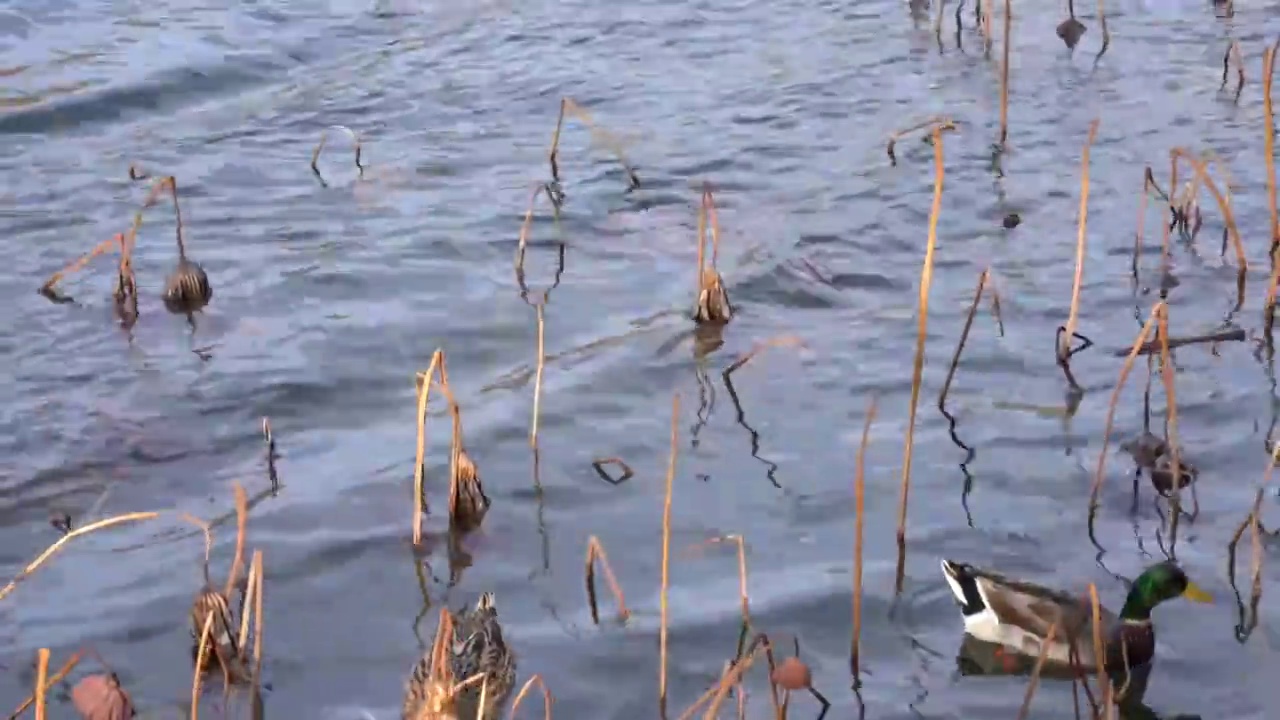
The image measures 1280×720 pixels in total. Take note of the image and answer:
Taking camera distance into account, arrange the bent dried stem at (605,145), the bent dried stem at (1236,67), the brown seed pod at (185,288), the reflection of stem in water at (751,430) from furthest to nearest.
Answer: the bent dried stem at (1236,67)
the bent dried stem at (605,145)
the brown seed pod at (185,288)
the reflection of stem in water at (751,430)

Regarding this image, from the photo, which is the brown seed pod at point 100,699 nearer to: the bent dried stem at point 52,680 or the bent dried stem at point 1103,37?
the bent dried stem at point 52,680

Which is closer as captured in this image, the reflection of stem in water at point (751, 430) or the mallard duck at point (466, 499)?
the mallard duck at point (466, 499)

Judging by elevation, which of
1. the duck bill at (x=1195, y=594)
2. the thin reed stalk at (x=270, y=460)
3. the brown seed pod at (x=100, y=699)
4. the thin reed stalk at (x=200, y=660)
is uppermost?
the brown seed pod at (x=100, y=699)

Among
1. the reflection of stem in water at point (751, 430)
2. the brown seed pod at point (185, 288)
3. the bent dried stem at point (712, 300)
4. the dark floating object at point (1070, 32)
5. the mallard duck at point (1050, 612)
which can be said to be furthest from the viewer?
the dark floating object at point (1070, 32)

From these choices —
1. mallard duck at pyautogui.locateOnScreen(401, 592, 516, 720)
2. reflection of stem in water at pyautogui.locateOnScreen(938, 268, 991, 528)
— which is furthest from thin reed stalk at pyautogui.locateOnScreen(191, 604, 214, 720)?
reflection of stem in water at pyautogui.locateOnScreen(938, 268, 991, 528)

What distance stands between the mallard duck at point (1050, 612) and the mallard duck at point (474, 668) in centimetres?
159

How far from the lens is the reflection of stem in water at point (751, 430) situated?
7.89 metres

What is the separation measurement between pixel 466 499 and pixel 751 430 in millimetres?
1515

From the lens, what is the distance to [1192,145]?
11750 millimetres

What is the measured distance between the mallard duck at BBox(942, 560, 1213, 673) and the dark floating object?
8067 mm

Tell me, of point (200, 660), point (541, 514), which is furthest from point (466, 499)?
point (200, 660)

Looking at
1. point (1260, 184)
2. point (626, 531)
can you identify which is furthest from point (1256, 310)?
point (626, 531)

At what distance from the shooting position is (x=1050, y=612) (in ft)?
20.8

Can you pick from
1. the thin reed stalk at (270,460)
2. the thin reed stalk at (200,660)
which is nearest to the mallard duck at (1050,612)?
the thin reed stalk at (200,660)
